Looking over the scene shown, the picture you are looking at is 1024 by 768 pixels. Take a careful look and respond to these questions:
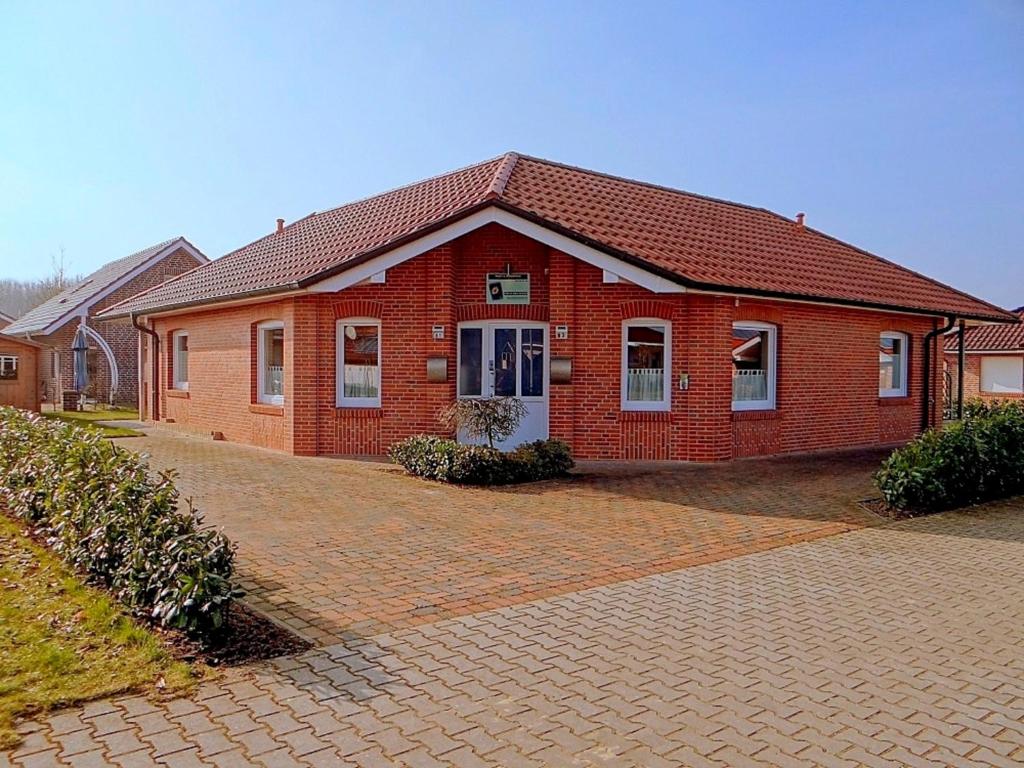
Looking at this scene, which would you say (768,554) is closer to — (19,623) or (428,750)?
(428,750)

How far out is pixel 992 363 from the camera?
32.6 metres

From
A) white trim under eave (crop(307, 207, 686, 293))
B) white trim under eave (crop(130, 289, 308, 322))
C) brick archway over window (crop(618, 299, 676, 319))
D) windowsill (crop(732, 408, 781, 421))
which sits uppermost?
white trim under eave (crop(307, 207, 686, 293))

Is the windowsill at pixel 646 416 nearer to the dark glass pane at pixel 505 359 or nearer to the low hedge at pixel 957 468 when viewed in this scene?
the dark glass pane at pixel 505 359

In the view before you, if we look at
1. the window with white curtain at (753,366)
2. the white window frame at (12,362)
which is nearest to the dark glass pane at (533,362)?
the window with white curtain at (753,366)

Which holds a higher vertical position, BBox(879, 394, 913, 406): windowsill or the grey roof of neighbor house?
the grey roof of neighbor house

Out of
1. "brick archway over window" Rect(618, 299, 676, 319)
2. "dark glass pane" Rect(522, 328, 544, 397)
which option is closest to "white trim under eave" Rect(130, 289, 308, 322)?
"dark glass pane" Rect(522, 328, 544, 397)

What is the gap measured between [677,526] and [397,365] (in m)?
6.60

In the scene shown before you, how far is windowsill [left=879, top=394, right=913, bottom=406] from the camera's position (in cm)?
1776

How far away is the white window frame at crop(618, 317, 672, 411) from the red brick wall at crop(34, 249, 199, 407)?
918 inches

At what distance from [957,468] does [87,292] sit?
34.1 meters

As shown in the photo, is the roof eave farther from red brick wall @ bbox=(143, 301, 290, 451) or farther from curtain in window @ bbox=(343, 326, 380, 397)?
curtain in window @ bbox=(343, 326, 380, 397)

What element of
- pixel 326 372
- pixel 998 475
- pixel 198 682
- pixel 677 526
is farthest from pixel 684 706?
pixel 326 372

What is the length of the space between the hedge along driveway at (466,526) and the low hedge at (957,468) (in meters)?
0.64

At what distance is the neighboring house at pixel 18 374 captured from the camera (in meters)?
24.3
